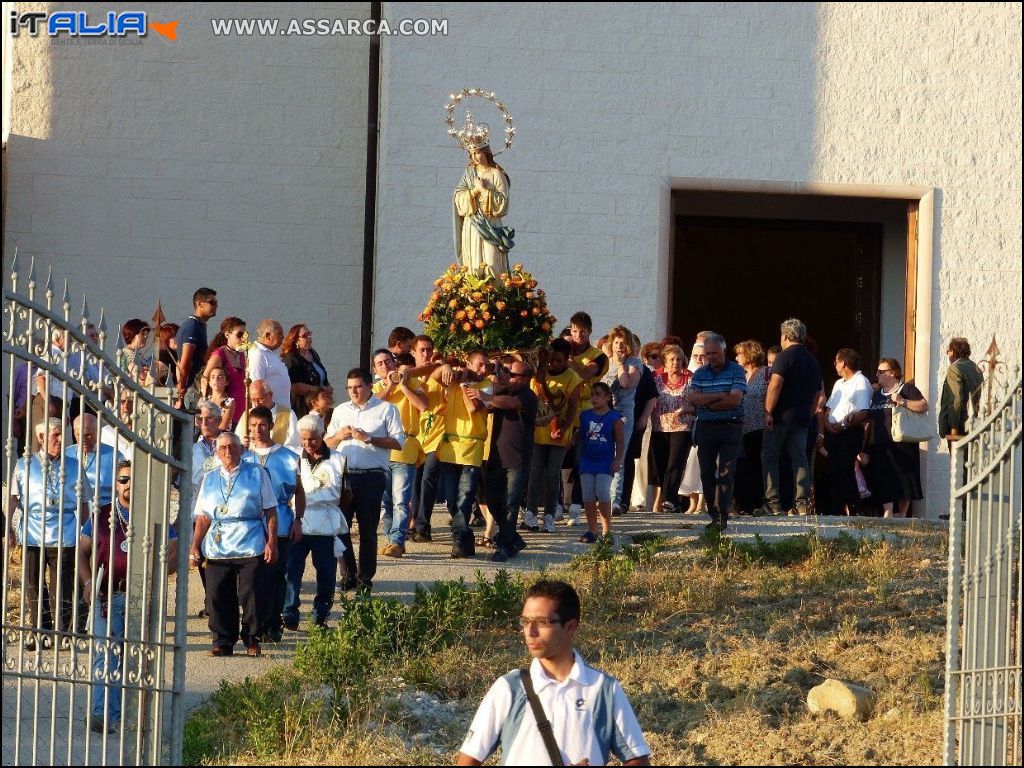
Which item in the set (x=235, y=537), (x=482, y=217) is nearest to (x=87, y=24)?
(x=482, y=217)

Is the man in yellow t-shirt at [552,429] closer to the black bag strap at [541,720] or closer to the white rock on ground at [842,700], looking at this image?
the white rock on ground at [842,700]

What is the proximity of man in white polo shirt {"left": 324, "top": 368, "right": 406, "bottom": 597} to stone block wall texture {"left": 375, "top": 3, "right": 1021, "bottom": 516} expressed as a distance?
17.3 ft

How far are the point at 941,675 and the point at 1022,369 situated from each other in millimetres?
2989

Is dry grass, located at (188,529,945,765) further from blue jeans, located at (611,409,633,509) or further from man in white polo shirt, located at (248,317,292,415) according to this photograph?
man in white polo shirt, located at (248,317,292,415)

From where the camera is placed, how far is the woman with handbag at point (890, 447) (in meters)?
16.0

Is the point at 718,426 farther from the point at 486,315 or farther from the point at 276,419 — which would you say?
the point at 276,419

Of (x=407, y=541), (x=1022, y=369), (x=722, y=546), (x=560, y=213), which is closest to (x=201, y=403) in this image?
(x=407, y=541)

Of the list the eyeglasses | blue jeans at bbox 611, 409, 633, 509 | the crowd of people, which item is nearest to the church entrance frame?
the crowd of people

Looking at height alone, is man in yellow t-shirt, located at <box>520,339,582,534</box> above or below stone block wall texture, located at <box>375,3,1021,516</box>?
below

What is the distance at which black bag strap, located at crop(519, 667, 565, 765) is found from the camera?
274 inches

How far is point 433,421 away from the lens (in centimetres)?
1368

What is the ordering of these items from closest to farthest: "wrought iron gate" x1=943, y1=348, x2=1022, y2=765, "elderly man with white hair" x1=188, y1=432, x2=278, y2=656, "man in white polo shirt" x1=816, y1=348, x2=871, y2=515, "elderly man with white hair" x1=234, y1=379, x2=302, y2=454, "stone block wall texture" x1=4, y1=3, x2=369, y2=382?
"wrought iron gate" x1=943, y1=348, x2=1022, y2=765 → "elderly man with white hair" x1=188, y1=432, x2=278, y2=656 → "elderly man with white hair" x1=234, y1=379, x2=302, y2=454 → "man in white polo shirt" x1=816, y1=348, x2=871, y2=515 → "stone block wall texture" x1=4, y1=3, x2=369, y2=382

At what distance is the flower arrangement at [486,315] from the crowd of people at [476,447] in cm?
19

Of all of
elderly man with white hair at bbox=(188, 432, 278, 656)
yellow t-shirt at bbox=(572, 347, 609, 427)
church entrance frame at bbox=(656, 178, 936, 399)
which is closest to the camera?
elderly man with white hair at bbox=(188, 432, 278, 656)
